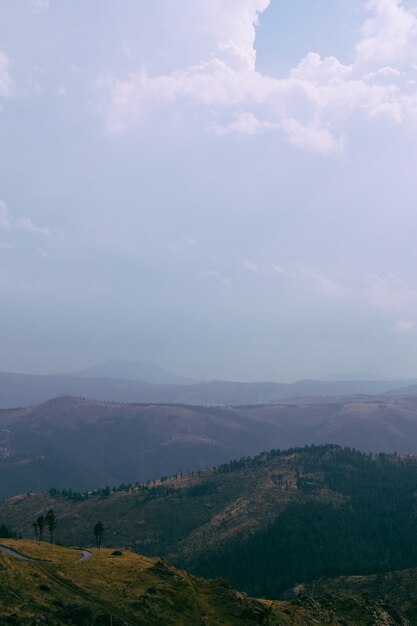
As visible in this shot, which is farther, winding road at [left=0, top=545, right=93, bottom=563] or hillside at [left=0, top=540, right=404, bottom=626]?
winding road at [left=0, top=545, right=93, bottom=563]

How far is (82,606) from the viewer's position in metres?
82.0

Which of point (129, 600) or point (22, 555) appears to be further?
point (22, 555)

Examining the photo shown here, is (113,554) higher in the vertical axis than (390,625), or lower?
higher

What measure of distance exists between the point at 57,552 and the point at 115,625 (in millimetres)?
58388

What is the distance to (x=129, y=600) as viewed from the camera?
321 ft

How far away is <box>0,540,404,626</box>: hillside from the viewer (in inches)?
3196

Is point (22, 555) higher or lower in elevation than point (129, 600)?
higher

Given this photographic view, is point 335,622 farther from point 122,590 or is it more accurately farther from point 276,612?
point 122,590

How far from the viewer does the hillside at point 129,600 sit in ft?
266

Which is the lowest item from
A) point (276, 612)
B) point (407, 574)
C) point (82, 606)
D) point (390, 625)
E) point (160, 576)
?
point (407, 574)

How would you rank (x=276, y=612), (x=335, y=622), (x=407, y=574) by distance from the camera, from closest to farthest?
(x=276, y=612), (x=335, y=622), (x=407, y=574)

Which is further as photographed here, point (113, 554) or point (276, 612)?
point (113, 554)

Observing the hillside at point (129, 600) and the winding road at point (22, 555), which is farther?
the winding road at point (22, 555)

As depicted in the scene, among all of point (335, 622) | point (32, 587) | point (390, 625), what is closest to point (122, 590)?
point (32, 587)
